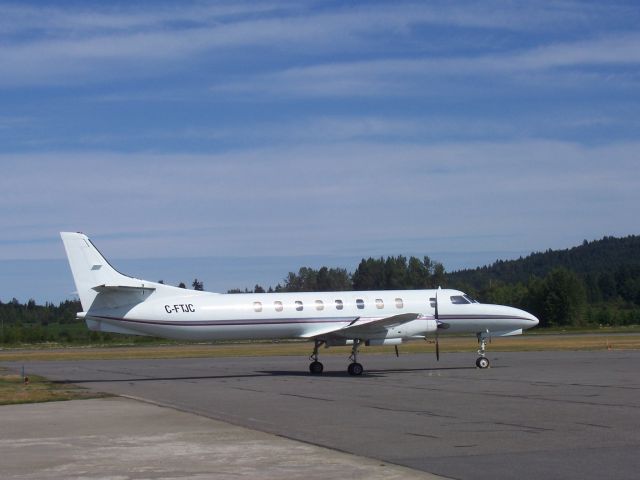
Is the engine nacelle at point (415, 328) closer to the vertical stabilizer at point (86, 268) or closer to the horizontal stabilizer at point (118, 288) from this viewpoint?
the horizontal stabilizer at point (118, 288)

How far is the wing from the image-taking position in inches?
1294

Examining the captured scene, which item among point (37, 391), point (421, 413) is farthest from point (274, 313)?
point (421, 413)

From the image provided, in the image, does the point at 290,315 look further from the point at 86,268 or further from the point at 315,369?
the point at 86,268

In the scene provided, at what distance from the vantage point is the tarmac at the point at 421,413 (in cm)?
1311

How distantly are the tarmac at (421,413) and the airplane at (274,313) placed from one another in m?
1.59

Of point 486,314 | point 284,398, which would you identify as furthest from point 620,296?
point 284,398

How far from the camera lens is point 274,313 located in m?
33.9

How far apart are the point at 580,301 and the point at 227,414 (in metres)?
86.8

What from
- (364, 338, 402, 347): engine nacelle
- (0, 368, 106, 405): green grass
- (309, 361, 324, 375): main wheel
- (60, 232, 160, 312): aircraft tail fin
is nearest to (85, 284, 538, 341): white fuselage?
(364, 338, 402, 347): engine nacelle

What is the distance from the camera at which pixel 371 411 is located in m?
20.3

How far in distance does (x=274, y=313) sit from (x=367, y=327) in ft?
11.5

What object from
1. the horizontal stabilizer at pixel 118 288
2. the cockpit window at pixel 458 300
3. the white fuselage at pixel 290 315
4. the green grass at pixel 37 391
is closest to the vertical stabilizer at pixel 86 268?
the horizontal stabilizer at pixel 118 288

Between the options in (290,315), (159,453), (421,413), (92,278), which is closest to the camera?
(159,453)

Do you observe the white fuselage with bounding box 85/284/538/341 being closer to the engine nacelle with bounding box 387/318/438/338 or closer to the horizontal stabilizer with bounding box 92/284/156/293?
the engine nacelle with bounding box 387/318/438/338
